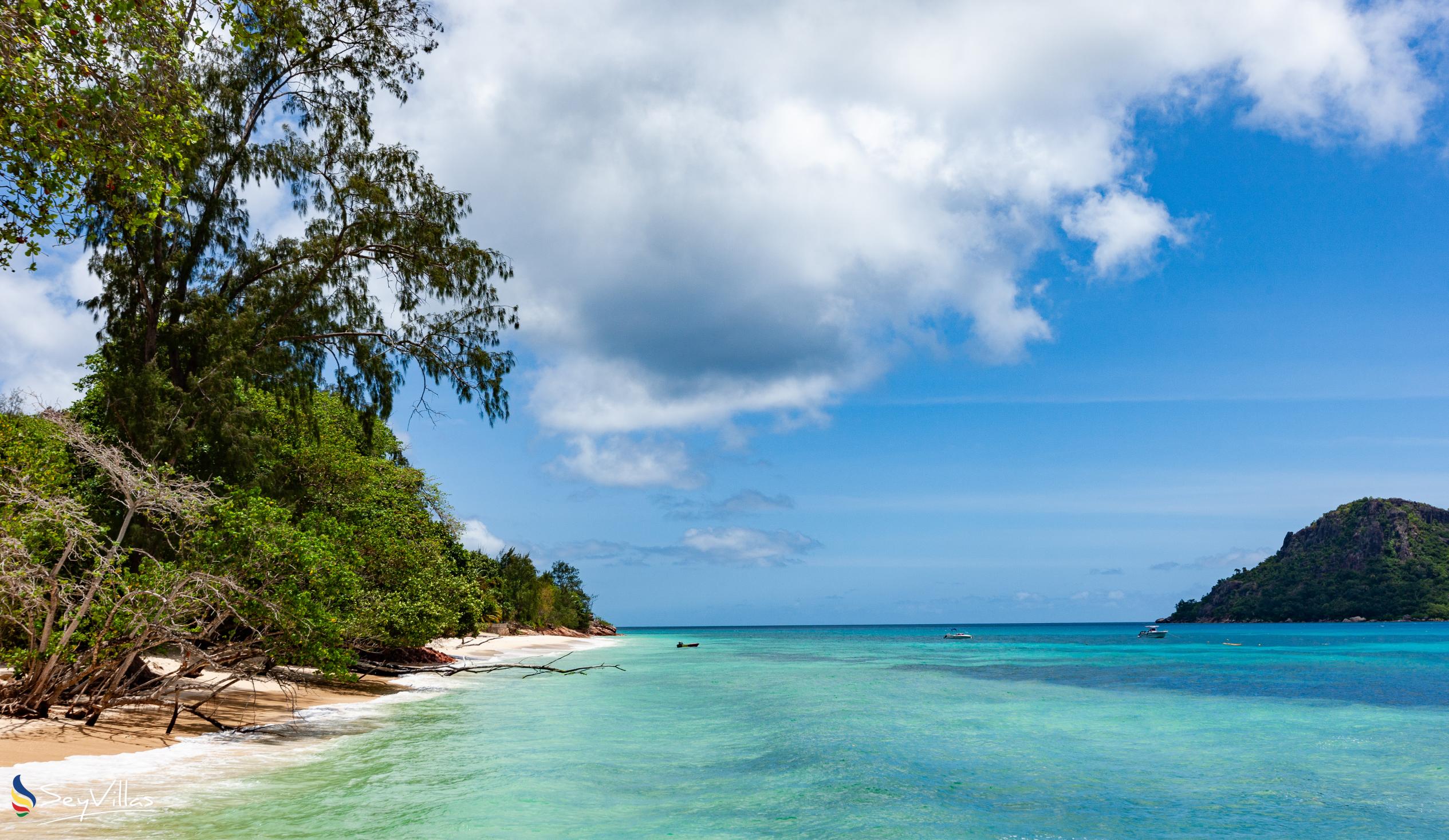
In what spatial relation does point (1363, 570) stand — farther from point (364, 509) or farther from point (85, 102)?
point (85, 102)

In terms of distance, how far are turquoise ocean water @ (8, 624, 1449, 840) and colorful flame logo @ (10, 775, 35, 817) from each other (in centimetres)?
110

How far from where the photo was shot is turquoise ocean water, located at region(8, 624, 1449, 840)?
11000 mm

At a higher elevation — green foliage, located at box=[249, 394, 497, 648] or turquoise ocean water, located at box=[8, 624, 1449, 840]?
green foliage, located at box=[249, 394, 497, 648]

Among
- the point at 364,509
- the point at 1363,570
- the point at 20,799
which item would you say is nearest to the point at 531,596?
the point at 364,509

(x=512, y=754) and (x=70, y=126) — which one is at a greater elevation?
(x=70, y=126)

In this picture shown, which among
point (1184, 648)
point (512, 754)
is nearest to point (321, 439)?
point (512, 754)

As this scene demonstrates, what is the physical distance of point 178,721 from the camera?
51.5 feet

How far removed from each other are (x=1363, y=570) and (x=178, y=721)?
165171mm

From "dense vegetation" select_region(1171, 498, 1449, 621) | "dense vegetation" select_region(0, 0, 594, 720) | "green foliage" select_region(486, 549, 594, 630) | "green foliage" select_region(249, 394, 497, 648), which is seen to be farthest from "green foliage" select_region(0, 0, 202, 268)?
"dense vegetation" select_region(1171, 498, 1449, 621)

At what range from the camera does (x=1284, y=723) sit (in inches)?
917

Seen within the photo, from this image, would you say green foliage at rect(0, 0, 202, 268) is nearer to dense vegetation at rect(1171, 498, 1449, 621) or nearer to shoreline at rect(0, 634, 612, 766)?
shoreline at rect(0, 634, 612, 766)

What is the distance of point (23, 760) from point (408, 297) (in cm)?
1119

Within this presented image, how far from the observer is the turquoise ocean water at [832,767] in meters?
11.0

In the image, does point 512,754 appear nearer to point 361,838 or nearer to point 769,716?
point 361,838
